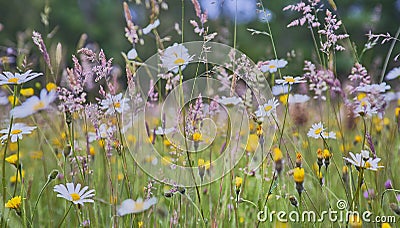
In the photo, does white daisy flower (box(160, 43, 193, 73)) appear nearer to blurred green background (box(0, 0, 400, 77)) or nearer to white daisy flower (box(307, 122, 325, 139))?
white daisy flower (box(307, 122, 325, 139))

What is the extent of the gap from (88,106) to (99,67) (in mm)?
63

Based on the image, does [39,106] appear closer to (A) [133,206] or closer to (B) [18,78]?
(B) [18,78]

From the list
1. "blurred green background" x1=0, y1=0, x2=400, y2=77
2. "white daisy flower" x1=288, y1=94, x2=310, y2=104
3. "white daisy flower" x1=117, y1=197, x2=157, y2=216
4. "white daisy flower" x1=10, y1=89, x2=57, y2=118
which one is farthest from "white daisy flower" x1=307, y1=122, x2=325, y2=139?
"blurred green background" x1=0, y1=0, x2=400, y2=77

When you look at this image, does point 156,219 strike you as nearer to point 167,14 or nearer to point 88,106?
point 88,106

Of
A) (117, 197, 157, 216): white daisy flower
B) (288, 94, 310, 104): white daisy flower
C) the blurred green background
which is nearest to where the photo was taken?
(117, 197, 157, 216): white daisy flower

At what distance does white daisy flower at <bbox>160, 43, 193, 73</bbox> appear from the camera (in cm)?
77

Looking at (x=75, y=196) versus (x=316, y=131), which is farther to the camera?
(x=316, y=131)

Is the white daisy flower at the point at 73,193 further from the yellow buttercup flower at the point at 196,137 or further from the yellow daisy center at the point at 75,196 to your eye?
the yellow buttercup flower at the point at 196,137

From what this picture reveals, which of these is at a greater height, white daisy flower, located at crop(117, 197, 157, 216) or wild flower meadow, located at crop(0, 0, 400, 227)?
wild flower meadow, located at crop(0, 0, 400, 227)

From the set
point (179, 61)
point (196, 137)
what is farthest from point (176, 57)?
point (196, 137)

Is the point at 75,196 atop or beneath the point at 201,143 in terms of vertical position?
beneath

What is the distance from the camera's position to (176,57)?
0.79 metres

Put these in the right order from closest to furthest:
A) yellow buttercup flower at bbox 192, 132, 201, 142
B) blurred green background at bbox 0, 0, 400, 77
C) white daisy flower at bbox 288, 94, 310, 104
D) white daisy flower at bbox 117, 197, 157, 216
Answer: white daisy flower at bbox 117, 197, 157, 216, yellow buttercup flower at bbox 192, 132, 201, 142, white daisy flower at bbox 288, 94, 310, 104, blurred green background at bbox 0, 0, 400, 77

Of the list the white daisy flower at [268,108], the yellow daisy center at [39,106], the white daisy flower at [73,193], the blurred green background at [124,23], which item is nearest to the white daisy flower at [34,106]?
the yellow daisy center at [39,106]
